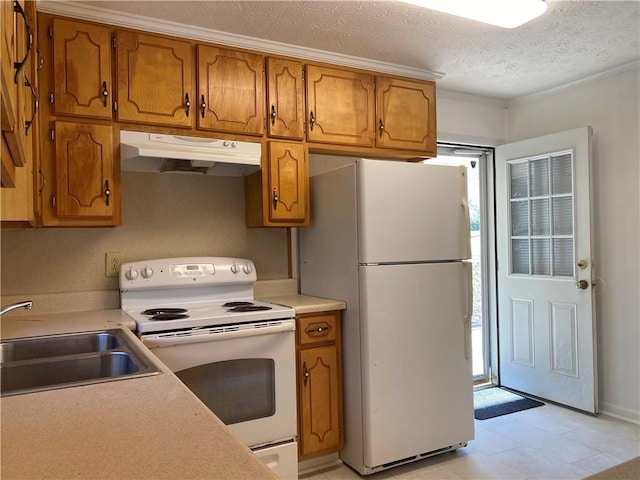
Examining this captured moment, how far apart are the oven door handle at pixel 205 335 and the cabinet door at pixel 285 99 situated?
1068 mm

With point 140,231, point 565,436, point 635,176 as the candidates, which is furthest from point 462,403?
point 140,231

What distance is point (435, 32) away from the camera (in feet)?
8.32

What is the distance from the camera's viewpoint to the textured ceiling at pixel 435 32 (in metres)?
2.24

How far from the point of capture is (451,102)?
3.70 m

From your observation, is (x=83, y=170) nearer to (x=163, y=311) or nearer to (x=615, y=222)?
(x=163, y=311)

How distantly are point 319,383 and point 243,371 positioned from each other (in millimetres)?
482

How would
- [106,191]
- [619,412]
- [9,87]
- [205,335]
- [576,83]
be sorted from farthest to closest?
[576,83] → [619,412] → [106,191] → [205,335] → [9,87]

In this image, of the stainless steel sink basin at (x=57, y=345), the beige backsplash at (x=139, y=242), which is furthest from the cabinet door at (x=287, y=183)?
the stainless steel sink basin at (x=57, y=345)

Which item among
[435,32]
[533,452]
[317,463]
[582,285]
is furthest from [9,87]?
[582,285]

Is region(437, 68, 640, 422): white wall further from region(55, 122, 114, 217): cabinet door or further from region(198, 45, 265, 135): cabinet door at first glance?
region(55, 122, 114, 217): cabinet door

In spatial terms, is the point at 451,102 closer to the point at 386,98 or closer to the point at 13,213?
the point at 386,98

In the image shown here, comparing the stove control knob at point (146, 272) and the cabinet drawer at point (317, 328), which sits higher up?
the stove control knob at point (146, 272)

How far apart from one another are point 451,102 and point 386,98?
975 millimetres

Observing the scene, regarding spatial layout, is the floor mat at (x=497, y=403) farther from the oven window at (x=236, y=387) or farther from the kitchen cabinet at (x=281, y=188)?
the kitchen cabinet at (x=281, y=188)
